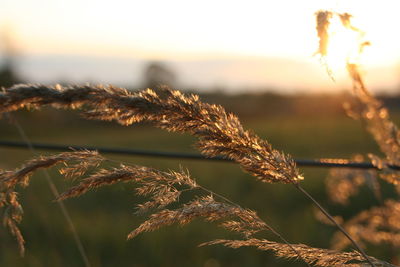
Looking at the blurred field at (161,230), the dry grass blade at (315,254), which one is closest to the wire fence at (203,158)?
the blurred field at (161,230)

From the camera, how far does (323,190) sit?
774cm

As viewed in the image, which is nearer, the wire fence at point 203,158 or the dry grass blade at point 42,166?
the dry grass blade at point 42,166

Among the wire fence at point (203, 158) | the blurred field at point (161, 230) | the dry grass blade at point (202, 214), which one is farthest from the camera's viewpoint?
the blurred field at point (161, 230)

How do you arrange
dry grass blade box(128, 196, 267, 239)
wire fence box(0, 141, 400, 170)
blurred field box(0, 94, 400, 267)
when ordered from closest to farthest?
1. dry grass blade box(128, 196, 267, 239)
2. wire fence box(0, 141, 400, 170)
3. blurred field box(0, 94, 400, 267)

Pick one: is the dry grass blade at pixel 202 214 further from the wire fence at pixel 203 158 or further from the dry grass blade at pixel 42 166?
the wire fence at pixel 203 158

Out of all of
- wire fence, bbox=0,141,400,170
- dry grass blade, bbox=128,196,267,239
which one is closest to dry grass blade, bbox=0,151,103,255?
dry grass blade, bbox=128,196,267,239

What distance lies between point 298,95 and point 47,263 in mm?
41446

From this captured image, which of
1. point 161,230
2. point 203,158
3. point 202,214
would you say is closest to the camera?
point 202,214

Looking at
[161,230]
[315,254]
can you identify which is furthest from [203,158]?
[161,230]

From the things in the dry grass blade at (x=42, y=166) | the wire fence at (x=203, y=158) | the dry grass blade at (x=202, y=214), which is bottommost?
the wire fence at (x=203, y=158)

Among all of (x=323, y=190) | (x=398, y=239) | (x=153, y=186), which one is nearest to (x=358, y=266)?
(x=153, y=186)

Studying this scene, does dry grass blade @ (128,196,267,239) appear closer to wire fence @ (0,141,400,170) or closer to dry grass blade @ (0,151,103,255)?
dry grass blade @ (0,151,103,255)

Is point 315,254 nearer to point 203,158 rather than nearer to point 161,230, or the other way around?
point 203,158

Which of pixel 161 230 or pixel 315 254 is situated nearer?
pixel 315 254
